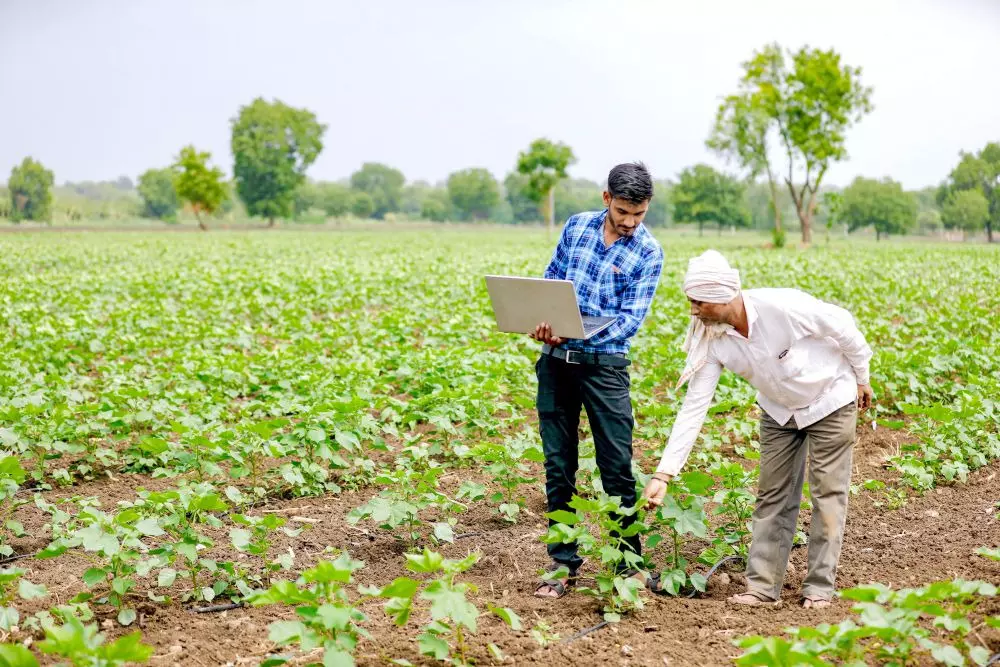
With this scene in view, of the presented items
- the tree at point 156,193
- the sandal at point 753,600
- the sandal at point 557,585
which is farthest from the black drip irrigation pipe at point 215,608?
the tree at point 156,193

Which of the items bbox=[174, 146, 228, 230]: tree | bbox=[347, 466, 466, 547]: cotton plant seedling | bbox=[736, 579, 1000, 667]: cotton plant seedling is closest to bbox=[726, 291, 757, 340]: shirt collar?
bbox=[736, 579, 1000, 667]: cotton plant seedling

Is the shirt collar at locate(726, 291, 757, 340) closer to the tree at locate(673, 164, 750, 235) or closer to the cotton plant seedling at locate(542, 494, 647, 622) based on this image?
the cotton plant seedling at locate(542, 494, 647, 622)

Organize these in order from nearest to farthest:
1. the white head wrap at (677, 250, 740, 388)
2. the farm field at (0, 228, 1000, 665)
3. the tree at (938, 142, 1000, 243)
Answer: the farm field at (0, 228, 1000, 665) → the white head wrap at (677, 250, 740, 388) → the tree at (938, 142, 1000, 243)

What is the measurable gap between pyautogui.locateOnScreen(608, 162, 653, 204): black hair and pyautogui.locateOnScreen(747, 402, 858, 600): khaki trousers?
108cm

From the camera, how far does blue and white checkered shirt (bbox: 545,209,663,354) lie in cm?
368

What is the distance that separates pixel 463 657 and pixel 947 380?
19.7 ft

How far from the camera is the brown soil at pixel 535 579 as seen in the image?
10.9ft

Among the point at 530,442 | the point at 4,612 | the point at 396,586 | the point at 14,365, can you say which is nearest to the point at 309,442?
the point at 530,442

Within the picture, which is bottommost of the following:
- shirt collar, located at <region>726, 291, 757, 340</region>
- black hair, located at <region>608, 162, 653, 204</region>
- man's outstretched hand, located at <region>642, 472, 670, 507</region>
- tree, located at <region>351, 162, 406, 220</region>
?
man's outstretched hand, located at <region>642, 472, 670, 507</region>

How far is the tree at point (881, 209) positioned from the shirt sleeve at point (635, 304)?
93162 mm

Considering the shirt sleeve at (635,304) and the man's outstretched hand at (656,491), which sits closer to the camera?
the man's outstretched hand at (656,491)

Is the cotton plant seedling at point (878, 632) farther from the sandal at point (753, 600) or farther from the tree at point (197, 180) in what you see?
the tree at point (197, 180)

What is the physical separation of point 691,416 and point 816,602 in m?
0.93

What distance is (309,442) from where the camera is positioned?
5.21 metres
